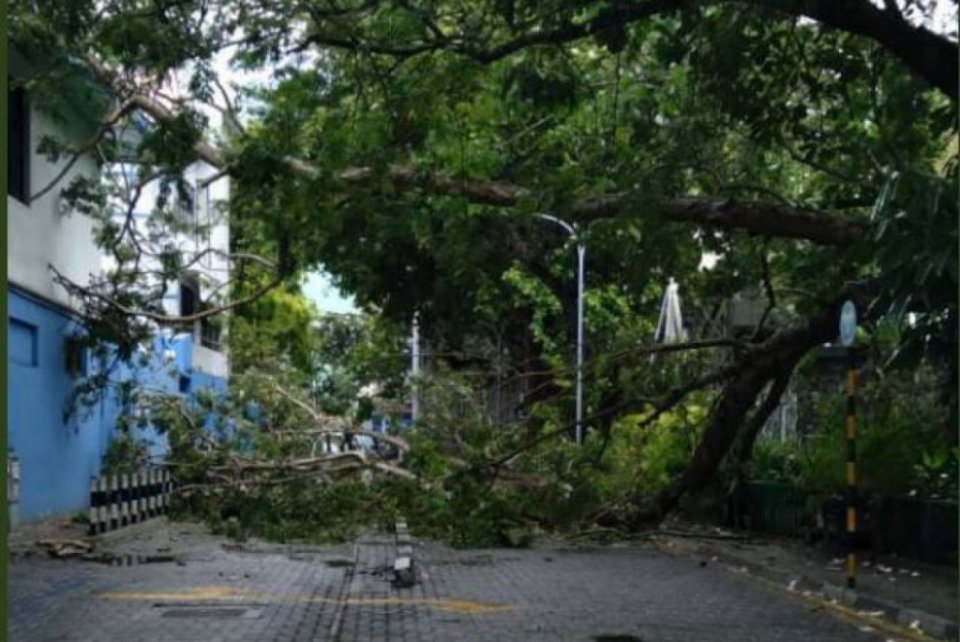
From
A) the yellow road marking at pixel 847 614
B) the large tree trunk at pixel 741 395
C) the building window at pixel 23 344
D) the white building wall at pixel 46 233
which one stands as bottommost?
the yellow road marking at pixel 847 614

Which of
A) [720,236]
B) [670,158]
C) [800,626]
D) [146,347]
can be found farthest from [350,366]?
[800,626]

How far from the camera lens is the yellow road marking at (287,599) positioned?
1124 cm

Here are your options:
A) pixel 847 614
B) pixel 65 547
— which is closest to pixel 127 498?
pixel 65 547

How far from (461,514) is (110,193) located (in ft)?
24.1

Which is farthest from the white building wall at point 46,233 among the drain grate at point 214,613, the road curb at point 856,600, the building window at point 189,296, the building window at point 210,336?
the building window at point 210,336

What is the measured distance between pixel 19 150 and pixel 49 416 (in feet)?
13.2

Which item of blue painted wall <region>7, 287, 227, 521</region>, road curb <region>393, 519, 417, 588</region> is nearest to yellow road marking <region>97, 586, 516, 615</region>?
road curb <region>393, 519, 417, 588</region>

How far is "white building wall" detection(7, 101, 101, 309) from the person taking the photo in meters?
18.1

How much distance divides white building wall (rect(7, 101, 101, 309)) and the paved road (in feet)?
17.7

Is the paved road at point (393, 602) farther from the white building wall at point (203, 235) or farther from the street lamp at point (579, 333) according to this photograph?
the white building wall at point (203, 235)

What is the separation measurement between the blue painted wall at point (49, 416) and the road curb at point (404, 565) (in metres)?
5.32

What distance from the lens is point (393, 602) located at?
11.7m

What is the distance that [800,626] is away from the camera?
416 inches

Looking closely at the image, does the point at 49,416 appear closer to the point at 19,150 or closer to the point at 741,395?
the point at 19,150
